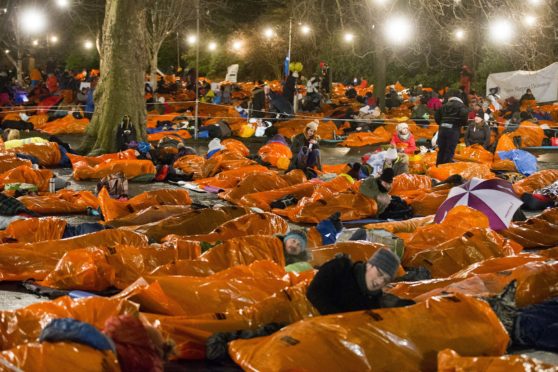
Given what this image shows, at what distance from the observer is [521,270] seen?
19.4 feet

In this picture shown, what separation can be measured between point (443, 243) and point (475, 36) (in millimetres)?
22720

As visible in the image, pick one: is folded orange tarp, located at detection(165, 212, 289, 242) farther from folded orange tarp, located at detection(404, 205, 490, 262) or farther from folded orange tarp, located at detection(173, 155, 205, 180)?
folded orange tarp, located at detection(173, 155, 205, 180)

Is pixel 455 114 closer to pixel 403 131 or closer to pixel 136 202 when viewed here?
pixel 403 131

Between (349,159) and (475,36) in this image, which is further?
(475,36)

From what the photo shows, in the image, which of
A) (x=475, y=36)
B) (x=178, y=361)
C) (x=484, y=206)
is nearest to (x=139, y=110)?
(x=484, y=206)

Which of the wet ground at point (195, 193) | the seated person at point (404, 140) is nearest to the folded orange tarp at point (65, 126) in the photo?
the wet ground at point (195, 193)

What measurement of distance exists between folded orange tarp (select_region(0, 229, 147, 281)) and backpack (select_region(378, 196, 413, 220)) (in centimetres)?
400

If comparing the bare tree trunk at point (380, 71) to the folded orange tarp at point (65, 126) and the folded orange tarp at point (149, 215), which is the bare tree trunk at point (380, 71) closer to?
the folded orange tarp at point (65, 126)

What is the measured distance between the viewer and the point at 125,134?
14.7 m

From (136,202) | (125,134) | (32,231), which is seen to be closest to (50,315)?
(32,231)

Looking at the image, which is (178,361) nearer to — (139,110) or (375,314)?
(375,314)

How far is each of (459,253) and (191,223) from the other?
112 inches

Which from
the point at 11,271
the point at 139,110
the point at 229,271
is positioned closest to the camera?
the point at 229,271

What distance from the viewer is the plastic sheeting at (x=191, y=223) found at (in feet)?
26.1
